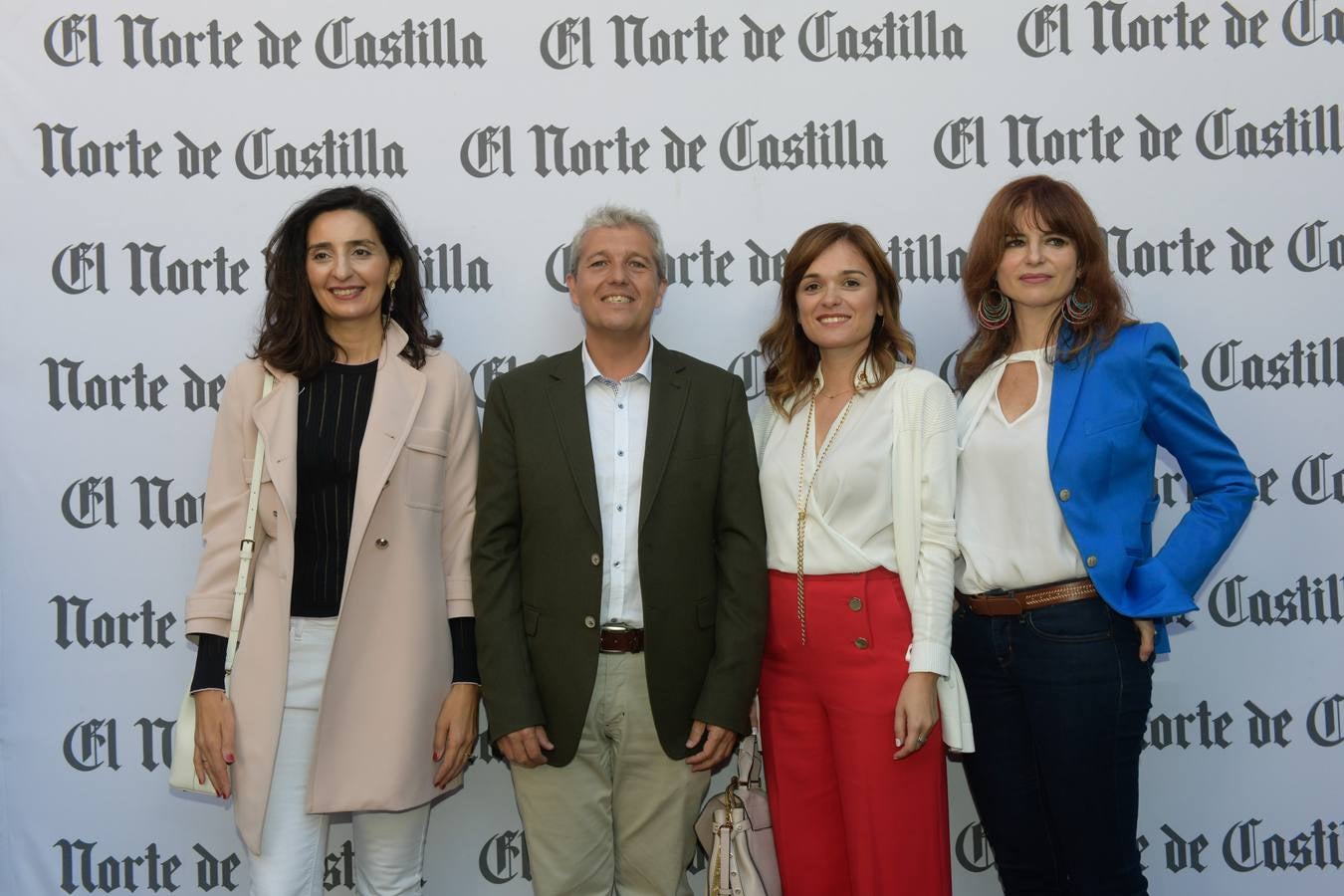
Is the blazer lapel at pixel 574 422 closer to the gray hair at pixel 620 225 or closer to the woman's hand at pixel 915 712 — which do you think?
the gray hair at pixel 620 225

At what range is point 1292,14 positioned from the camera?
3295mm

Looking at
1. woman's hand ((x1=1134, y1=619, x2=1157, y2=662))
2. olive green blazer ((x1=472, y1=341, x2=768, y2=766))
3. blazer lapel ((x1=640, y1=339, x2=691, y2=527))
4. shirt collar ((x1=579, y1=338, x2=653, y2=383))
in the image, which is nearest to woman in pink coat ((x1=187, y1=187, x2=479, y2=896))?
olive green blazer ((x1=472, y1=341, x2=768, y2=766))

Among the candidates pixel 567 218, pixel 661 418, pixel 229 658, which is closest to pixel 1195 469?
pixel 661 418

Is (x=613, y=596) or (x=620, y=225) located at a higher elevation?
(x=620, y=225)

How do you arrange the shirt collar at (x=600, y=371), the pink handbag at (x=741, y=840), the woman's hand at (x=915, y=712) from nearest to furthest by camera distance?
the woman's hand at (x=915, y=712), the pink handbag at (x=741, y=840), the shirt collar at (x=600, y=371)

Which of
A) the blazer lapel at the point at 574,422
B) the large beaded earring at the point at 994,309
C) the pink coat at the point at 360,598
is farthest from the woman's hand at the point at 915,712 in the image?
the pink coat at the point at 360,598

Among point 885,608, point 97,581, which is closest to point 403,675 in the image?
point 885,608

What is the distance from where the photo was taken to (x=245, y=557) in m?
2.47

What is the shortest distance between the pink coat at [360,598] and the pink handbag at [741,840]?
0.73 m

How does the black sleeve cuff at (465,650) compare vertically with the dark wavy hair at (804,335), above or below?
below

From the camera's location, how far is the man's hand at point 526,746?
8.03 feet

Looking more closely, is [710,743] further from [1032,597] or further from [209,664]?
[209,664]

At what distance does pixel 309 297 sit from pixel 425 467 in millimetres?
555

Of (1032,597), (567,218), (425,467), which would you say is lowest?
(1032,597)
